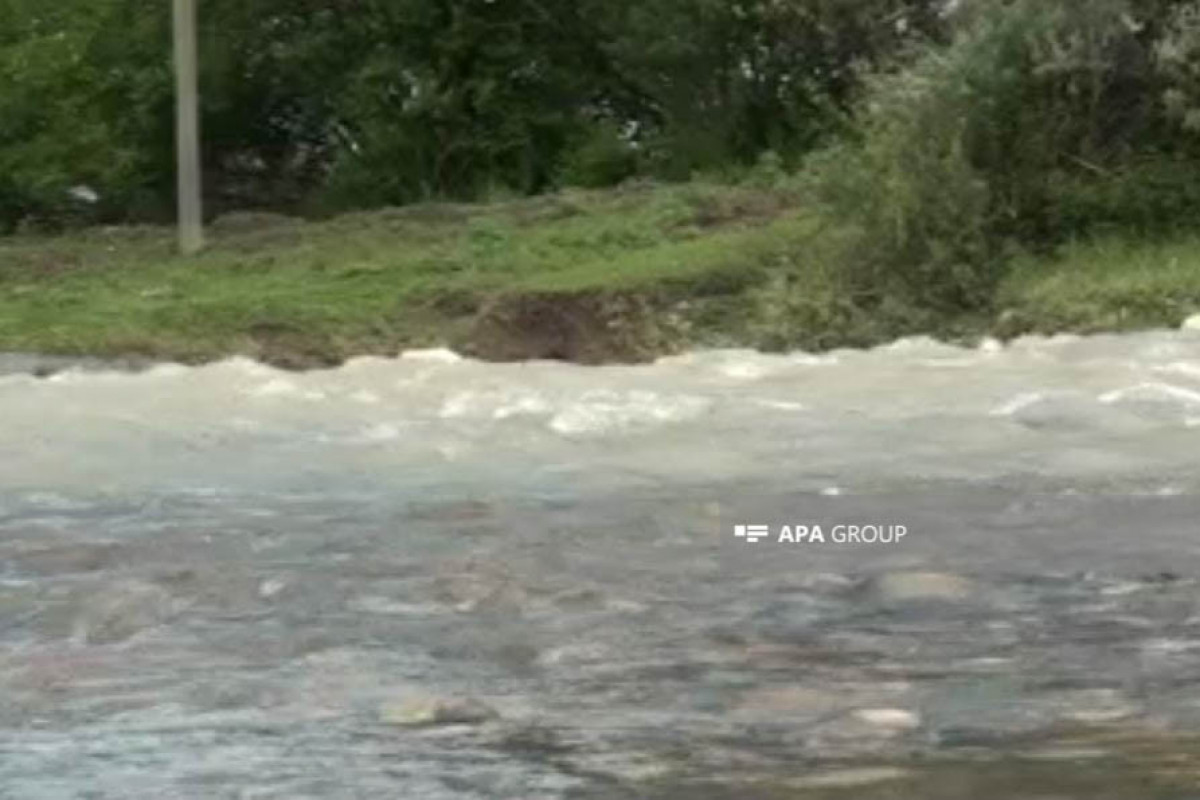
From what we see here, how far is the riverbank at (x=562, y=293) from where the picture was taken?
1877 cm

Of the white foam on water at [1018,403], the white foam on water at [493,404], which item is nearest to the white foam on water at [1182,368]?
the white foam on water at [1018,403]

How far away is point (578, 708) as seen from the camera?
7.23m

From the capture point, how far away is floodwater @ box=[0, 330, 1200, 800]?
6.61m

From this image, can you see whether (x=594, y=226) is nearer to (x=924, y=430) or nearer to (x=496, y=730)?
(x=924, y=430)

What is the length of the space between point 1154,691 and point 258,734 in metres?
2.52

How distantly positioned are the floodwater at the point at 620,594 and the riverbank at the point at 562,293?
2.95 m

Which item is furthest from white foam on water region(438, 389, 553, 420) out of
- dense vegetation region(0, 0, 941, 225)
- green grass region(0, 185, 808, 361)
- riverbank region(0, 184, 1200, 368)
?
dense vegetation region(0, 0, 941, 225)

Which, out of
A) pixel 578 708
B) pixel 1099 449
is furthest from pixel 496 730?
pixel 1099 449

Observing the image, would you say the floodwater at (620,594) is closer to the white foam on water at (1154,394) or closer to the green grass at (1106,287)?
the white foam on water at (1154,394)

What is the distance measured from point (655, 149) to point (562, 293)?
9.25 metres

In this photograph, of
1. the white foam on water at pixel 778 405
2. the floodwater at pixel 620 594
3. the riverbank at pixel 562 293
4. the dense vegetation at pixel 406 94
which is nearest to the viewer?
the floodwater at pixel 620 594

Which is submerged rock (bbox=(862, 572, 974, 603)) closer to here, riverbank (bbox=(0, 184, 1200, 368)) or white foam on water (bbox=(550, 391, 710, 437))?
white foam on water (bbox=(550, 391, 710, 437))

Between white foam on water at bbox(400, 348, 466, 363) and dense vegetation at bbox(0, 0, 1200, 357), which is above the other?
dense vegetation at bbox(0, 0, 1200, 357)

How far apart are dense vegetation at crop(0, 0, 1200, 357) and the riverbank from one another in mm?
49
